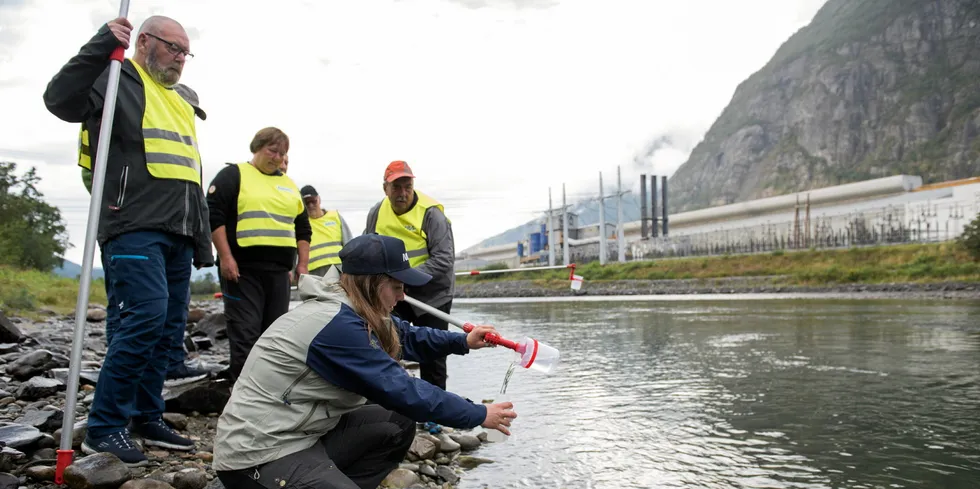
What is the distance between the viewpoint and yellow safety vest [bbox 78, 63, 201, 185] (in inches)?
151

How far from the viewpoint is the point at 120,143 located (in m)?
3.76

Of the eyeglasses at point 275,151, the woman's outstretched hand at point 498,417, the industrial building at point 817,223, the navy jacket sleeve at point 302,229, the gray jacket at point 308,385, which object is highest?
the industrial building at point 817,223

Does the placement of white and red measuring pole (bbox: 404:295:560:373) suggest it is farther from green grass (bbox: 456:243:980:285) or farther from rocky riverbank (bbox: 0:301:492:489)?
green grass (bbox: 456:243:980:285)

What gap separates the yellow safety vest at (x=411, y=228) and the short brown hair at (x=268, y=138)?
3.33ft

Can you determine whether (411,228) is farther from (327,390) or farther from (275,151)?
(327,390)

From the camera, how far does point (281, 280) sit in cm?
516

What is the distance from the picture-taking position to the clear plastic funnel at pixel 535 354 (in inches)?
137

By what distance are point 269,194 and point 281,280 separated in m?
0.66

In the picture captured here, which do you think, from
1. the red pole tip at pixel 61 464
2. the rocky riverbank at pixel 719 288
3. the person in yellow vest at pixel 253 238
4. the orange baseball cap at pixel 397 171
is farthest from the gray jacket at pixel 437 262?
the rocky riverbank at pixel 719 288

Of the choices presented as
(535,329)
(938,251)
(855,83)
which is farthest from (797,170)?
(535,329)

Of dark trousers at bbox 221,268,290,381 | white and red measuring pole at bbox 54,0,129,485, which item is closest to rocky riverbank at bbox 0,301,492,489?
white and red measuring pole at bbox 54,0,129,485

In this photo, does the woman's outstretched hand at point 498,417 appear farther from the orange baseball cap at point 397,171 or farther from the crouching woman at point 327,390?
the orange baseball cap at point 397,171

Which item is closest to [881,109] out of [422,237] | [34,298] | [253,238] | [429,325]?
[34,298]

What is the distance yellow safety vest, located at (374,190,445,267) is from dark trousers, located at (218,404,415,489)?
2.57 meters
